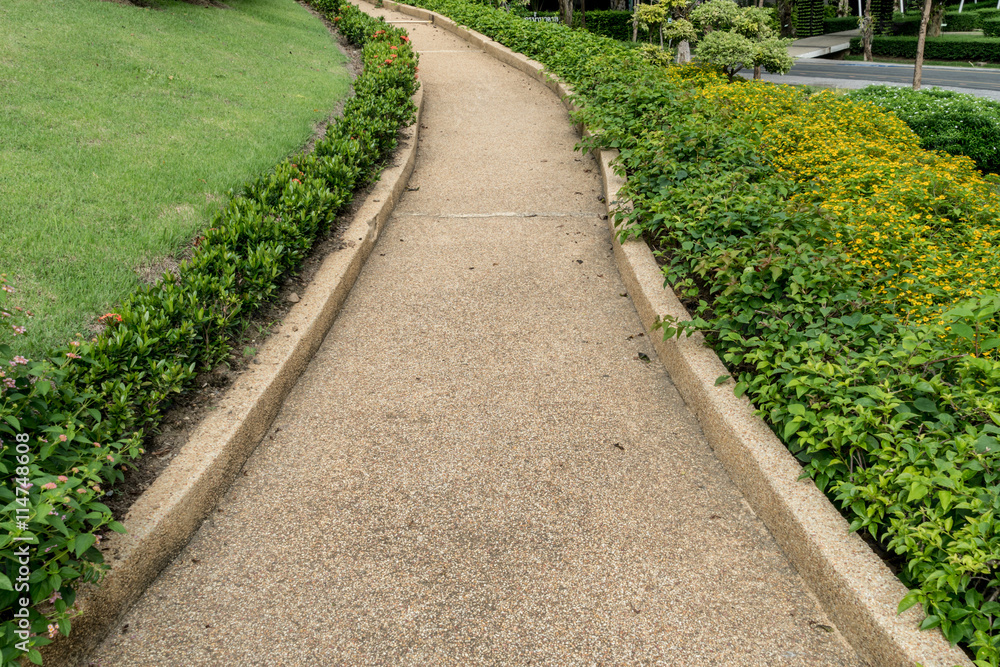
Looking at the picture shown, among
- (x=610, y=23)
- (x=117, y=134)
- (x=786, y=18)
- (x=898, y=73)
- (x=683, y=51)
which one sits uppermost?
(x=786, y=18)

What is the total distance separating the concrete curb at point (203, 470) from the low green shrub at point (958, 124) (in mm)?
11000

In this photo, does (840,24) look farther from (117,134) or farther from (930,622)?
(930,622)

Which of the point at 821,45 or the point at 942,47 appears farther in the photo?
the point at 821,45

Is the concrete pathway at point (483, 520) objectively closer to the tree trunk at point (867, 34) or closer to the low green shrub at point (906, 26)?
the tree trunk at point (867, 34)

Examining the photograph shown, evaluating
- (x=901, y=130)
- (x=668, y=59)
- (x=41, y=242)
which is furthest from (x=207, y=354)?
(x=668, y=59)

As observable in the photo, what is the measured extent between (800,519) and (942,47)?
4412 centimetres

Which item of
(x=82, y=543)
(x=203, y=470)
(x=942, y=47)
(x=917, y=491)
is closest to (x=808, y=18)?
(x=942, y=47)

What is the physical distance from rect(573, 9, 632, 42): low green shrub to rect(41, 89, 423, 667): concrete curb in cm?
3541

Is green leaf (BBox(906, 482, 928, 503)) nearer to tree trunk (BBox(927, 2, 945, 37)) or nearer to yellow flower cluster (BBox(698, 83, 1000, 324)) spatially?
yellow flower cluster (BBox(698, 83, 1000, 324))

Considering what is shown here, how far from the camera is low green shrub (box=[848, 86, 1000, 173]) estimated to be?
37.9 ft

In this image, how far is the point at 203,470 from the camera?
3508 mm

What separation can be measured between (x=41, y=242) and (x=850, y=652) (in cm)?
552

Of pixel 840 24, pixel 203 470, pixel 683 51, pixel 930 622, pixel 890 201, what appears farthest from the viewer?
pixel 840 24

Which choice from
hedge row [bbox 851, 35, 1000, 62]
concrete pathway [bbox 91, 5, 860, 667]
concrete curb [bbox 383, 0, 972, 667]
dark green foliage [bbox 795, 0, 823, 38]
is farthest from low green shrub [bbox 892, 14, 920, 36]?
concrete curb [bbox 383, 0, 972, 667]
